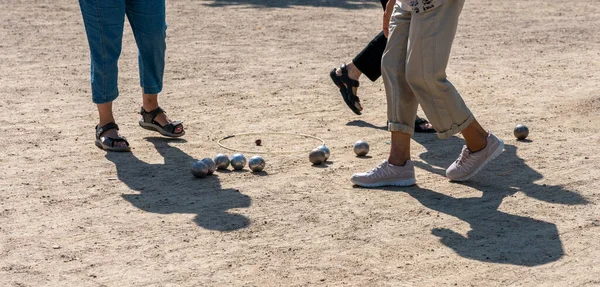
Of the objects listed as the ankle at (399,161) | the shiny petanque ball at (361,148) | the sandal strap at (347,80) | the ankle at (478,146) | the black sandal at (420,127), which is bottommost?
the black sandal at (420,127)

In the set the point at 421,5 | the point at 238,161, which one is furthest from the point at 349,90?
the point at 421,5

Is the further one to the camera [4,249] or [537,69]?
[537,69]

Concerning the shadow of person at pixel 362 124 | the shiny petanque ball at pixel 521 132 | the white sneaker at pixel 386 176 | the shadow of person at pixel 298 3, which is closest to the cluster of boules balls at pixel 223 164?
the white sneaker at pixel 386 176

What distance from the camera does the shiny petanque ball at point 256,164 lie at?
6.75 meters

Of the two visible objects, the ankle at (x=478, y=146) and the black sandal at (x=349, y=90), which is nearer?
the ankle at (x=478, y=146)

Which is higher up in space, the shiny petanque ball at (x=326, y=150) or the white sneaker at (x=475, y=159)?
the white sneaker at (x=475, y=159)

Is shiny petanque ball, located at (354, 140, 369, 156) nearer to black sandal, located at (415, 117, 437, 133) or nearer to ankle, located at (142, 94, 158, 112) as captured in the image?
black sandal, located at (415, 117, 437, 133)

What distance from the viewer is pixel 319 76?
996 cm

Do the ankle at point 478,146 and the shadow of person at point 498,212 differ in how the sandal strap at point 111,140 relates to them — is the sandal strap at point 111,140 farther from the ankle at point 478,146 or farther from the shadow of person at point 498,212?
the ankle at point 478,146

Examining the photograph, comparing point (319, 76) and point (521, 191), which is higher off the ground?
point (521, 191)

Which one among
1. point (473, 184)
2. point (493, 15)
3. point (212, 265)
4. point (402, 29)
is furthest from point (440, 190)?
point (493, 15)

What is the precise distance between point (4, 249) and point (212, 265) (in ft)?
3.79

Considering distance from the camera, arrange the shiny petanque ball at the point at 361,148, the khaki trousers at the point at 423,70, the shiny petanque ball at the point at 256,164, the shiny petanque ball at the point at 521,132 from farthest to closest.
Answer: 1. the shiny petanque ball at the point at 521,132
2. the shiny petanque ball at the point at 361,148
3. the shiny petanque ball at the point at 256,164
4. the khaki trousers at the point at 423,70

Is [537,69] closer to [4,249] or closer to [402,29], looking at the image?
[402,29]
